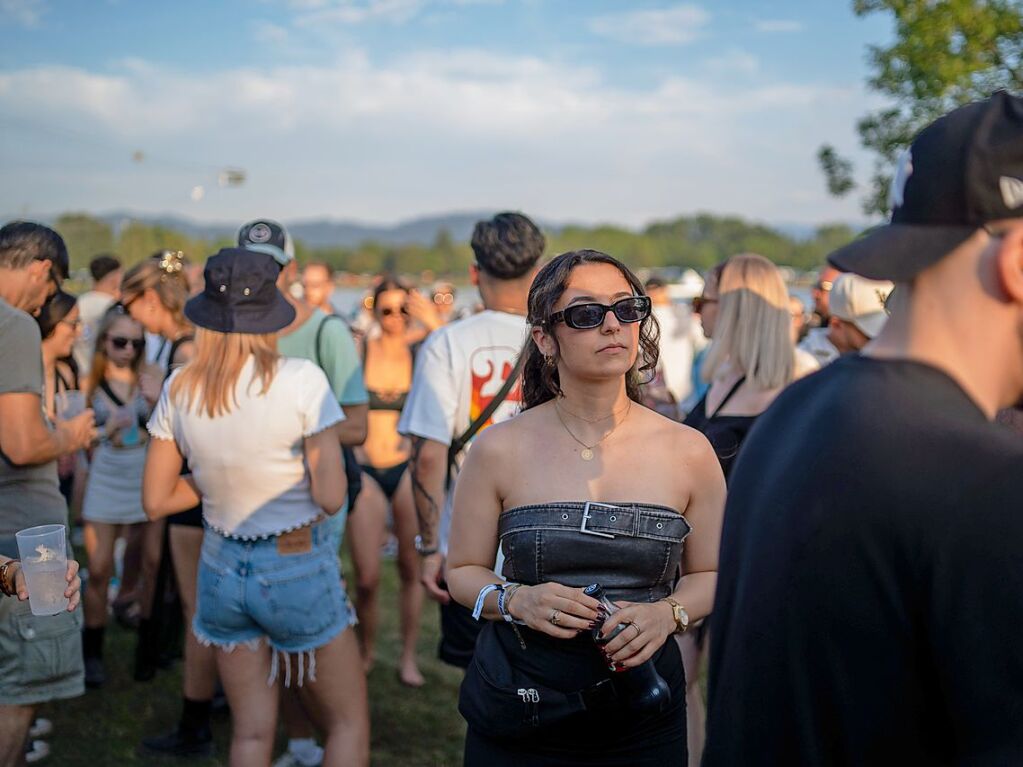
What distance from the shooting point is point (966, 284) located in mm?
1189

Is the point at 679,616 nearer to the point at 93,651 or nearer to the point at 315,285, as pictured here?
the point at 93,651

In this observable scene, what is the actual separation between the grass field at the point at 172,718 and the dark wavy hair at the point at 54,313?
6.65 ft

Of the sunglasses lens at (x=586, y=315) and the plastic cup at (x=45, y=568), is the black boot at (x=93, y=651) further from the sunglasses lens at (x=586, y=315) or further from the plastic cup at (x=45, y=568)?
the sunglasses lens at (x=586, y=315)

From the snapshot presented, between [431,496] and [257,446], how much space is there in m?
0.74

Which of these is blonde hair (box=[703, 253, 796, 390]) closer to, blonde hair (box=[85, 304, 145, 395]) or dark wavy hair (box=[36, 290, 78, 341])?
dark wavy hair (box=[36, 290, 78, 341])

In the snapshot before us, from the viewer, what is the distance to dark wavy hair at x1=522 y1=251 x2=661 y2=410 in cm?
264

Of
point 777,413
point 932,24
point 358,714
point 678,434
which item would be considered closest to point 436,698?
point 358,714

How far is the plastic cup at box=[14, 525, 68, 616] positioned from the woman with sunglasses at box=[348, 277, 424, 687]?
92.1 inches

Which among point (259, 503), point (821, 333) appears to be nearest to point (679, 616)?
point (259, 503)

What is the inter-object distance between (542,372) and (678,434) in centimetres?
45

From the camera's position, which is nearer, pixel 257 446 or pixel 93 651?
pixel 257 446

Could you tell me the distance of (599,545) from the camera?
2.40 meters

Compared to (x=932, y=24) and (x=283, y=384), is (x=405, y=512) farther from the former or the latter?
(x=932, y=24)

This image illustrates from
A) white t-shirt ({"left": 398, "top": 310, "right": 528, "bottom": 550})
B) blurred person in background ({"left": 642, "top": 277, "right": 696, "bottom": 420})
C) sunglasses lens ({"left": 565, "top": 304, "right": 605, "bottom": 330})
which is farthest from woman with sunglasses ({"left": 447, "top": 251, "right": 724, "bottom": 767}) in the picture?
Answer: blurred person in background ({"left": 642, "top": 277, "right": 696, "bottom": 420})
